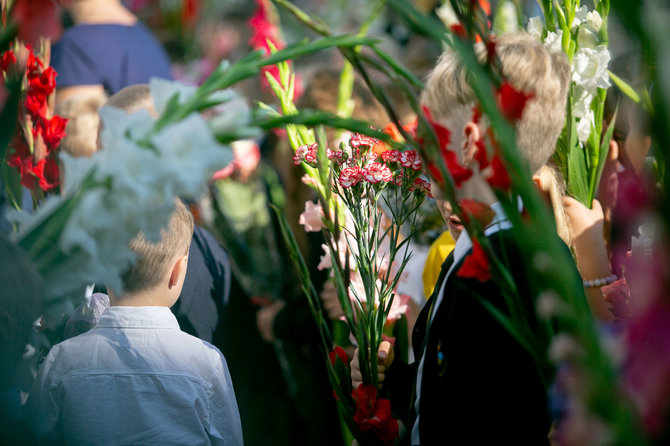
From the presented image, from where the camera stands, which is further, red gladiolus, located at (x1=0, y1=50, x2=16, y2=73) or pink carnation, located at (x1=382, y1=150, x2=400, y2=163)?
red gladiolus, located at (x1=0, y1=50, x2=16, y2=73)

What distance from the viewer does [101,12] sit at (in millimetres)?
2500

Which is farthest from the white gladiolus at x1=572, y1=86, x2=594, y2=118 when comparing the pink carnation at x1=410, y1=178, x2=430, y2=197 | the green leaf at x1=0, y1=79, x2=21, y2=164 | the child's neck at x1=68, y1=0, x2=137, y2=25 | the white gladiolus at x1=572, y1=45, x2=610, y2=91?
the child's neck at x1=68, y1=0, x2=137, y2=25

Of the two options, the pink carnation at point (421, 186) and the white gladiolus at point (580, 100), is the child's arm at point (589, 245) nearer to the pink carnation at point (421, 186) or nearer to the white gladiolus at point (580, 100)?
the white gladiolus at point (580, 100)

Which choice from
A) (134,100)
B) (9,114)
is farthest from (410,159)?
(134,100)

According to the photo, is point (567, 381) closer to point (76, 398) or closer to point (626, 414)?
point (626, 414)

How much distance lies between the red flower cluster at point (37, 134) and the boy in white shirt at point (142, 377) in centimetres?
41

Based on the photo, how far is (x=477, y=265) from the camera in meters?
0.85

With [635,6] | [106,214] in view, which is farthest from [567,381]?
[106,214]

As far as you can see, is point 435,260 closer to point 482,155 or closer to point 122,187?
point 482,155

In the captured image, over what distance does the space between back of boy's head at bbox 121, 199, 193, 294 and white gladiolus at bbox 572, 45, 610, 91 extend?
3.02ft

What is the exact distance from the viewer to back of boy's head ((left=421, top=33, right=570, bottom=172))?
1.10 m

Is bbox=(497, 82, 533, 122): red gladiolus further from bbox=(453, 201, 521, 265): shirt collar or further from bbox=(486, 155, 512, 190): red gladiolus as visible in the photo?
bbox=(453, 201, 521, 265): shirt collar

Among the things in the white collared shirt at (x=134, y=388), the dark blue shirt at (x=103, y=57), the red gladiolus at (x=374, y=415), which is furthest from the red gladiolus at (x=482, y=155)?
the dark blue shirt at (x=103, y=57)

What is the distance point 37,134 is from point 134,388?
0.70m
